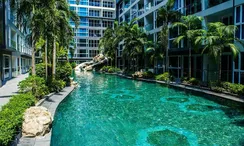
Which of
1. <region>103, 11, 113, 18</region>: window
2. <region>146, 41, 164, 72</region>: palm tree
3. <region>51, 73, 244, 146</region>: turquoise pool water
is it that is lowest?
<region>51, 73, 244, 146</region>: turquoise pool water

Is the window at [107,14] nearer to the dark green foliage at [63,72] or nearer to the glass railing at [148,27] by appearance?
the glass railing at [148,27]

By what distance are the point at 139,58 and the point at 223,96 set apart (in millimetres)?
22152

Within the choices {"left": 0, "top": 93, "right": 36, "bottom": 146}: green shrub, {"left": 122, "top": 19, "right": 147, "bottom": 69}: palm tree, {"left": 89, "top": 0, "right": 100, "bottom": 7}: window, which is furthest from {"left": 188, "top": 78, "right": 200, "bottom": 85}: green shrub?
{"left": 89, "top": 0, "right": 100, "bottom": 7}: window

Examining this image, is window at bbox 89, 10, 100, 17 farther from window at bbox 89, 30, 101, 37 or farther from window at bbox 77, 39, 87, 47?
window at bbox 77, 39, 87, 47

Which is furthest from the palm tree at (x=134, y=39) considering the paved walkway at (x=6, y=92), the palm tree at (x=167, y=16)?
the paved walkway at (x=6, y=92)

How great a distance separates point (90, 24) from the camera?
69938mm

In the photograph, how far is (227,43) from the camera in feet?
52.0

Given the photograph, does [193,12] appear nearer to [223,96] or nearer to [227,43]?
[227,43]

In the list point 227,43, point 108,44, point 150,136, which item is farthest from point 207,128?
point 108,44

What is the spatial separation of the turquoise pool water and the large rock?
0.67 metres

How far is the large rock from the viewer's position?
720 centimetres

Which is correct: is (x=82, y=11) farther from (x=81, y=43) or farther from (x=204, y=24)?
(x=204, y=24)

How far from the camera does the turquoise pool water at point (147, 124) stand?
8.03 m

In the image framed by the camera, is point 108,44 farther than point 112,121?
Yes
